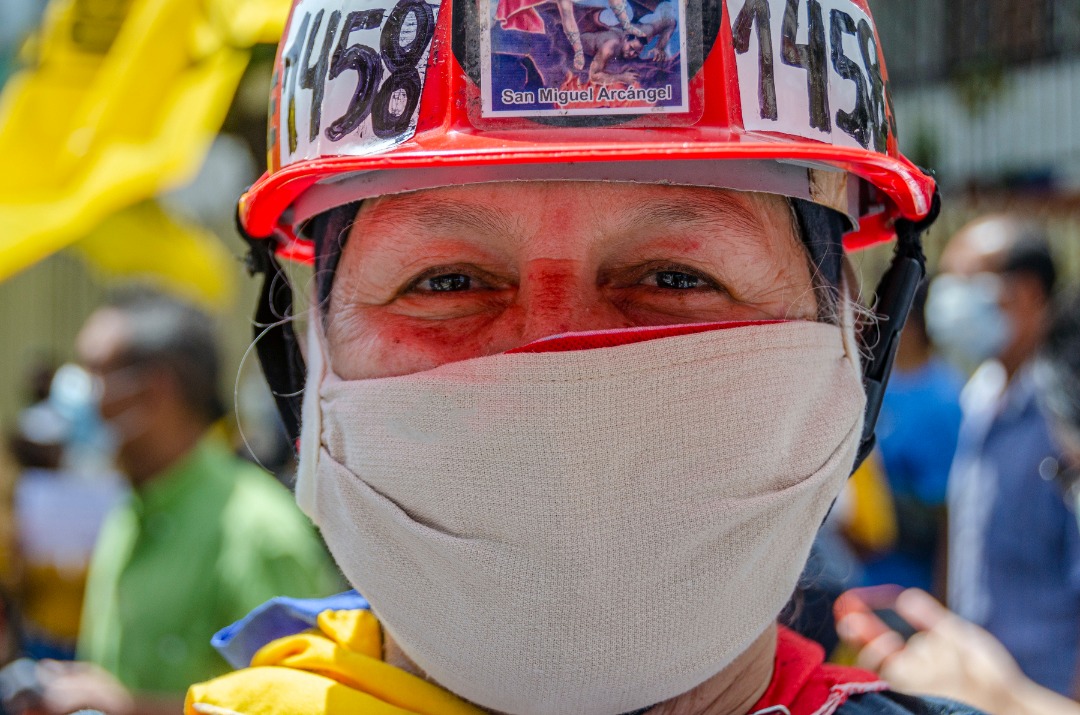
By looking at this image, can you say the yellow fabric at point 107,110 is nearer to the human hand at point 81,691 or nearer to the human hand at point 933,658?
the human hand at point 81,691

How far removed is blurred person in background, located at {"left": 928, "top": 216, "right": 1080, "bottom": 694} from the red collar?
3.11m

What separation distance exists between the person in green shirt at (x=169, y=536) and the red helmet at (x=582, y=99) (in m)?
2.06

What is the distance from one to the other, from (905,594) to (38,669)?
2462 millimetres

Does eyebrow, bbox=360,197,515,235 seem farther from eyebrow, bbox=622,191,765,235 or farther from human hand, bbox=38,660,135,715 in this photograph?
human hand, bbox=38,660,135,715

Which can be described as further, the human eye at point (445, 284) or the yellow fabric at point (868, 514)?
the yellow fabric at point (868, 514)

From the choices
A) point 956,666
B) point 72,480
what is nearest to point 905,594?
point 956,666

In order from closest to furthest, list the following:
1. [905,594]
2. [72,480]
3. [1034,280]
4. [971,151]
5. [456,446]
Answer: [456,446]
[905,594]
[72,480]
[1034,280]
[971,151]

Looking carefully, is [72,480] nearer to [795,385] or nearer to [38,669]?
[38,669]

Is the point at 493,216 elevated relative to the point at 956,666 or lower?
elevated

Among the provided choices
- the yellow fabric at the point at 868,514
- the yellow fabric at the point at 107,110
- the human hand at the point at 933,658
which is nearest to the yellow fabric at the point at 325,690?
the human hand at the point at 933,658

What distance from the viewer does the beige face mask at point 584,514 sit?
4.90 ft

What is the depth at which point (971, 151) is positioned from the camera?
10945mm

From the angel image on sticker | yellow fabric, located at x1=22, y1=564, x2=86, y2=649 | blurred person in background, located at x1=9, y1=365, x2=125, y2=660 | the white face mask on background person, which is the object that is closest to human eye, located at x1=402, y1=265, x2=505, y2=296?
the angel image on sticker

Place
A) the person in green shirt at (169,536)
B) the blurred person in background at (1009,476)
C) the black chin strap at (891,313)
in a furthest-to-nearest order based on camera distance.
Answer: the blurred person in background at (1009,476) → the person in green shirt at (169,536) → the black chin strap at (891,313)
